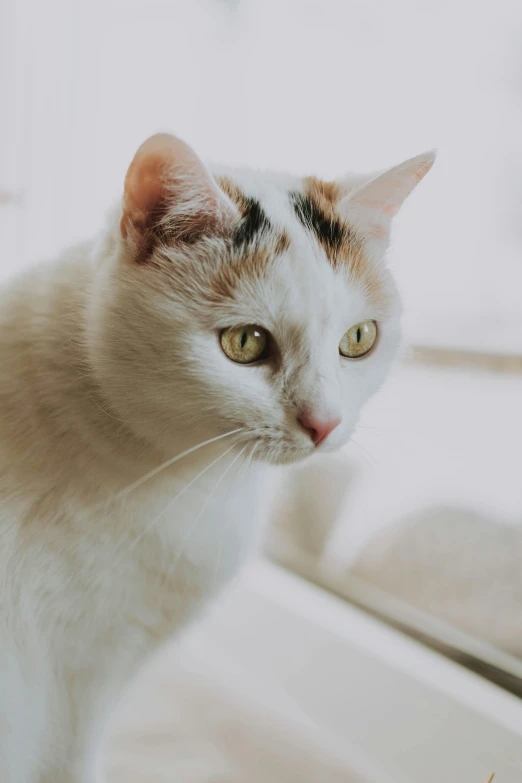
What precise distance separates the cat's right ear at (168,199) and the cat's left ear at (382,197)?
14 centimetres

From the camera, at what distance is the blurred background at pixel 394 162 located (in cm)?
94

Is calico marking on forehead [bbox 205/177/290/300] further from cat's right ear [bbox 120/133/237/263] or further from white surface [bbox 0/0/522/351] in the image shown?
white surface [bbox 0/0/522/351]

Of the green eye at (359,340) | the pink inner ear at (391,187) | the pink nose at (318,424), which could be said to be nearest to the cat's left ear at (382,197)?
the pink inner ear at (391,187)

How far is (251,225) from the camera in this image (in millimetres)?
607

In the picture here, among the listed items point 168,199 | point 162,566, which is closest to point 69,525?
point 162,566

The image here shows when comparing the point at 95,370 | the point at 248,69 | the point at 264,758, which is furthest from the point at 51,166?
the point at 264,758

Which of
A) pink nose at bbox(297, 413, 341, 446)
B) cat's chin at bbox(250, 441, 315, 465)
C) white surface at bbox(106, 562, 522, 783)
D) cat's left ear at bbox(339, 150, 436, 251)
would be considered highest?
cat's left ear at bbox(339, 150, 436, 251)

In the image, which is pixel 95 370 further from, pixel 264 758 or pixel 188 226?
pixel 264 758

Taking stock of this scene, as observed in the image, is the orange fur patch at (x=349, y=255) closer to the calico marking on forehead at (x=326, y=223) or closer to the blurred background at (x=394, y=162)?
the calico marking on forehead at (x=326, y=223)

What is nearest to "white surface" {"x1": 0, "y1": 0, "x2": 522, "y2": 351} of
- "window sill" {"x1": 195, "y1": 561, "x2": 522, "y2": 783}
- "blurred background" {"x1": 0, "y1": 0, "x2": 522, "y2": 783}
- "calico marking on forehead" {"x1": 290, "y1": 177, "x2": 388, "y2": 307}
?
"blurred background" {"x1": 0, "y1": 0, "x2": 522, "y2": 783}

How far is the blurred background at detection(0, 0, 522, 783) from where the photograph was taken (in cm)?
94

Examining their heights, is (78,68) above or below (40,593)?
above

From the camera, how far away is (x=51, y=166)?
1.47 m

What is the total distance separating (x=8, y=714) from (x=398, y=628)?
70cm
